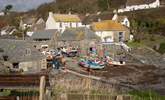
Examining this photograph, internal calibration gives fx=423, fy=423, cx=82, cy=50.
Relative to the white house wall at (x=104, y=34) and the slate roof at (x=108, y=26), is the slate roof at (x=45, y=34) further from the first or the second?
the white house wall at (x=104, y=34)

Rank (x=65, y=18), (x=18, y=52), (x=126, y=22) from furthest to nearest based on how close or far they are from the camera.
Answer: (x=65, y=18) → (x=126, y=22) → (x=18, y=52)

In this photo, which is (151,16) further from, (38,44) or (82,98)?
(82,98)

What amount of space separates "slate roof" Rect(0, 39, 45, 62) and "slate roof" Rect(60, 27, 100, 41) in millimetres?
23933

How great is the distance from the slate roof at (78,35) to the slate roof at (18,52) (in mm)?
23933

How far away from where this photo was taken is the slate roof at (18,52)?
180 feet

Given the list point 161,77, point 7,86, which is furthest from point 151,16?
point 7,86

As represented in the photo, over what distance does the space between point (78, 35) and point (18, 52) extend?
27400 mm

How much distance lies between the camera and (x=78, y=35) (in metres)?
81.8

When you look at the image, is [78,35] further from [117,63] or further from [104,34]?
[117,63]

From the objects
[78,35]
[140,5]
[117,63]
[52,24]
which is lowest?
[117,63]

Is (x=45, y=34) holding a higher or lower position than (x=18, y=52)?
higher

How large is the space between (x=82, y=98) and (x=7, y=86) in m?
3.82

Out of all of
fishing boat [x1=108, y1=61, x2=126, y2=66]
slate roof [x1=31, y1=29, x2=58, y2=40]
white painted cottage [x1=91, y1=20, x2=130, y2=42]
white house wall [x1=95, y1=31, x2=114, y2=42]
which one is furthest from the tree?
fishing boat [x1=108, y1=61, x2=126, y2=66]

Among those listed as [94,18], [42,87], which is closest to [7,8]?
[94,18]
